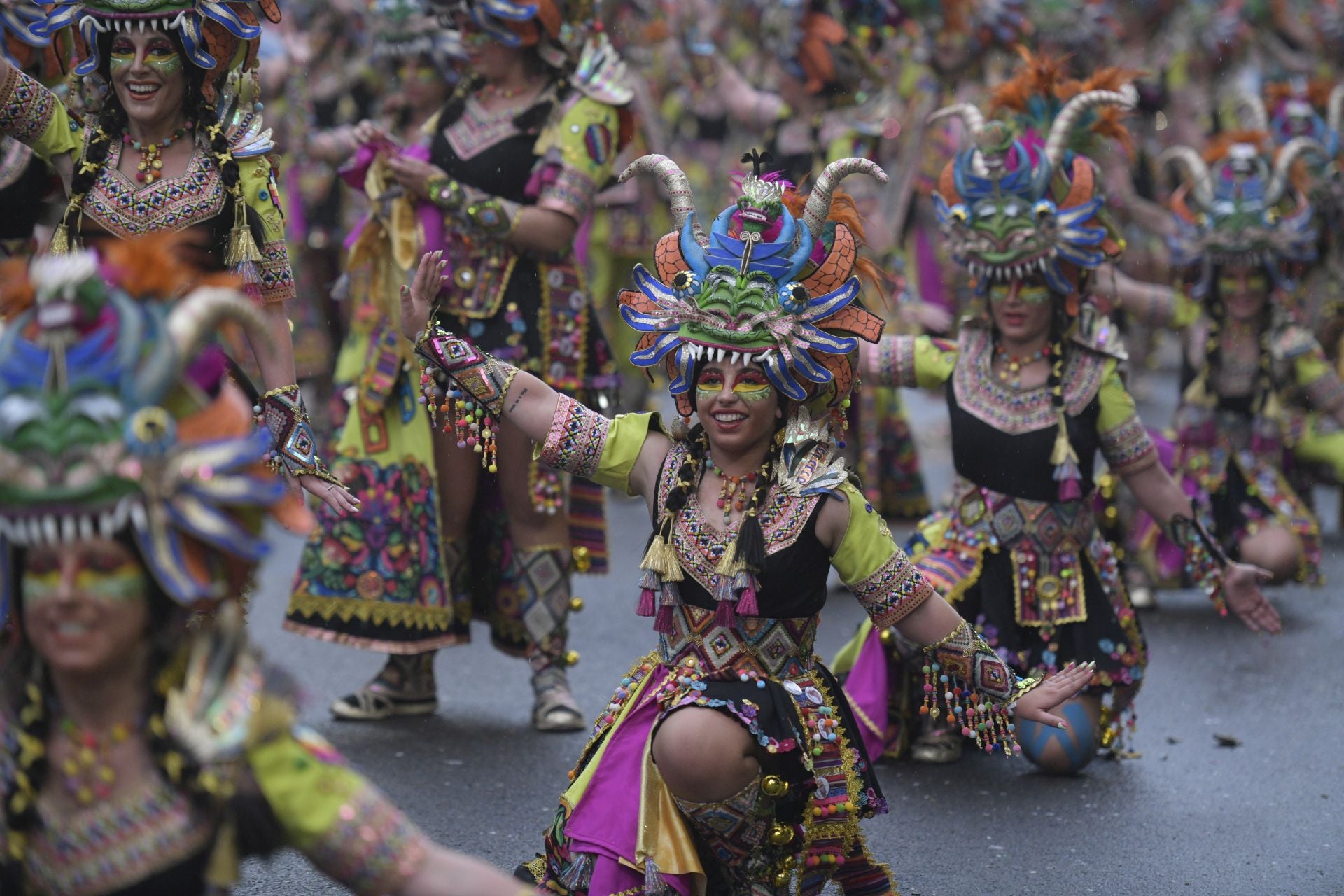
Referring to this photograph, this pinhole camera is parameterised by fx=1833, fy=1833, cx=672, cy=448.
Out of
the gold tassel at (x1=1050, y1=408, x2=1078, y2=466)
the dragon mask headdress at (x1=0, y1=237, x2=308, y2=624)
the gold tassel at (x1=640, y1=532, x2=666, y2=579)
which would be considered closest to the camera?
the dragon mask headdress at (x1=0, y1=237, x2=308, y2=624)

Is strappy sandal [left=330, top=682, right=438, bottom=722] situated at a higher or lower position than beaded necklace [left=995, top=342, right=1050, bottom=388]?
lower

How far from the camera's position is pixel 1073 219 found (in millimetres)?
5355

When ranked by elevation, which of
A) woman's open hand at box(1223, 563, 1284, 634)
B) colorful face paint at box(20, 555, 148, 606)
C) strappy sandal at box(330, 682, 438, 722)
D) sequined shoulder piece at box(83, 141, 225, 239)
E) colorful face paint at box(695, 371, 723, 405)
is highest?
sequined shoulder piece at box(83, 141, 225, 239)

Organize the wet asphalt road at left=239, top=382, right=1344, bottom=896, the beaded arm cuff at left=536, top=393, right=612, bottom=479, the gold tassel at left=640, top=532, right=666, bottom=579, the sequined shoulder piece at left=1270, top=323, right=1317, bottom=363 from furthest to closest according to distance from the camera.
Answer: the sequined shoulder piece at left=1270, top=323, right=1317, bottom=363 < the wet asphalt road at left=239, top=382, right=1344, bottom=896 < the beaded arm cuff at left=536, top=393, right=612, bottom=479 < the gold tassel at left=640, top=532, right=666, bottom=579

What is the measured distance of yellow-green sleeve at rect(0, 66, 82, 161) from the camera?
464cm

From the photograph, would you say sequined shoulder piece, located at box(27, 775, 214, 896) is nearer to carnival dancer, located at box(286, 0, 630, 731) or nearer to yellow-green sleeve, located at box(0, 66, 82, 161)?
yellow-green sleeve, located at box(0, 66, 82, 161)

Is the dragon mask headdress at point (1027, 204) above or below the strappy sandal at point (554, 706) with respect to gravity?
above

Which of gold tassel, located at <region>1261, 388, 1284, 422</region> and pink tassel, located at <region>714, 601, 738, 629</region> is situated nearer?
pink tassel, located at <region>714, 601, 738, 629</region>

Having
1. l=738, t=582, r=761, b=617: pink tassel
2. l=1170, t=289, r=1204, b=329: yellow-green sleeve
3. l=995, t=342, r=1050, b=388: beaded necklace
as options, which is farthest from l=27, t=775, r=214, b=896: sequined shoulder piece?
l=1170, t=289, r=1204, b=329: yellow-green sleeve

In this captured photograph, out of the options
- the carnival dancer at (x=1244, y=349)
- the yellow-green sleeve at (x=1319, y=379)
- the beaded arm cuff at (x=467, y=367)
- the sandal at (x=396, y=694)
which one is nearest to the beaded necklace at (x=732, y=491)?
the beaded arm cuff at (x=467, y=367)

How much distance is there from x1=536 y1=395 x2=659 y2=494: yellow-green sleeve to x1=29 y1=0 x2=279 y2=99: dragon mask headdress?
1.30m

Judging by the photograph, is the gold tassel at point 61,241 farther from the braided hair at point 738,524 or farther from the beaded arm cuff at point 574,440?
the braided hair at point 738,524

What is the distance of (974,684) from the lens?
399 centimetres

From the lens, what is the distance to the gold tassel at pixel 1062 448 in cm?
524
